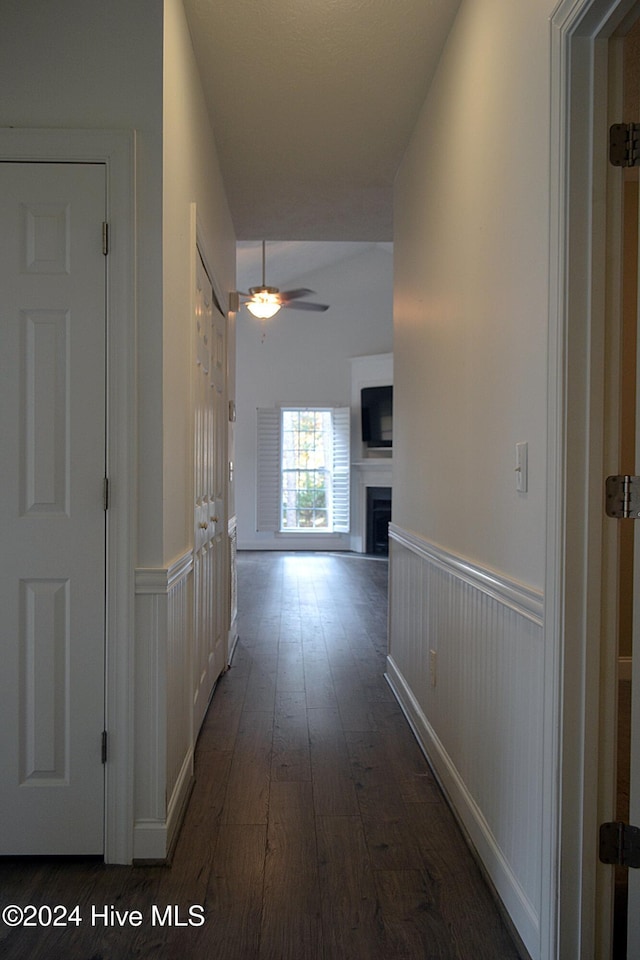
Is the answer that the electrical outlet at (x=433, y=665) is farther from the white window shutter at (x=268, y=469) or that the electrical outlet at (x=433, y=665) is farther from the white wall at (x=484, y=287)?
the white window shutter at (x=268, y=469)

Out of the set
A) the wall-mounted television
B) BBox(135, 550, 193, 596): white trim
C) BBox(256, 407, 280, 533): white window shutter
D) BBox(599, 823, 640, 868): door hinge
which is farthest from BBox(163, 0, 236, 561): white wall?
BBox(256, 407, 280, 533): white window shutter

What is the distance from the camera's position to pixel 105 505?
2.03 m

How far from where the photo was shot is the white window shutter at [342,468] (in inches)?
398

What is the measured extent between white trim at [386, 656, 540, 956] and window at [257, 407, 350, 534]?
23.1 feet

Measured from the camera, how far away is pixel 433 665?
2.75 metres

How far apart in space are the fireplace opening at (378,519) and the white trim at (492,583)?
6819mm

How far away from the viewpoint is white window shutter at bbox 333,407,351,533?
398 inches

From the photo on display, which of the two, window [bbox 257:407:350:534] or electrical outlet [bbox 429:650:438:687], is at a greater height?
window [bbox 257:407:350:534]

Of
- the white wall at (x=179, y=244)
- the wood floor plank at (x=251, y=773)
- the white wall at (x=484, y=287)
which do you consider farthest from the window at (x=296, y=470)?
the white wall at (x=179, y=244)

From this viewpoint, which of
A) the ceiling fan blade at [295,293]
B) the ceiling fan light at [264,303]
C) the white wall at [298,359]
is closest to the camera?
the ceiling fan blade at [295,293]

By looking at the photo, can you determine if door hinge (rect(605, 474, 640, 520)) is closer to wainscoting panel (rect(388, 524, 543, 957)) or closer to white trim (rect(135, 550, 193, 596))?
wainscoting panel (rect(388, 524, 543, 957))

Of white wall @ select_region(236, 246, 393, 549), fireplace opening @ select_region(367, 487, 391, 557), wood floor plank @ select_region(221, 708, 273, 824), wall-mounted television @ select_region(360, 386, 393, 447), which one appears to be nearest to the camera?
wood floor plank @ select_region(221, 708, 273, 824)

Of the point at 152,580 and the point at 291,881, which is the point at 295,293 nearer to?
the point at 152,580

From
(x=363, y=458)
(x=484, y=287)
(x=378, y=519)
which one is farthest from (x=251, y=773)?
(x=363, y=458)
